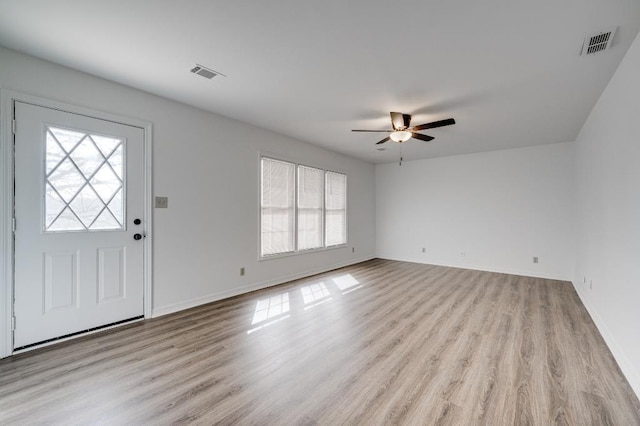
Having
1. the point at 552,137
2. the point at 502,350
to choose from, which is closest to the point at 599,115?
the point at 552,137

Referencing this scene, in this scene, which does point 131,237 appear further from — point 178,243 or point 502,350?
point 502,350

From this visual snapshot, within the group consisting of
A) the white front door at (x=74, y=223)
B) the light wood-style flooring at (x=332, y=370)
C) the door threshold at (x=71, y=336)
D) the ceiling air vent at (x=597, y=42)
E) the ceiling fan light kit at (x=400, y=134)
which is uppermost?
the ceiling air vent at (x=597, y=42)

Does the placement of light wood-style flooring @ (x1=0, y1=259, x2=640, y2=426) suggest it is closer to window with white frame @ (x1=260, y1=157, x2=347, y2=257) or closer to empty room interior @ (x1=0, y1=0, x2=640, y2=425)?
empty room interior @ (x1=0, y1=0, x2=640, y2=425)

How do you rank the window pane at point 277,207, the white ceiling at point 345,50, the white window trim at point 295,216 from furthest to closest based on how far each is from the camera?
the window pane at point 277,207 → the white window trim at point 295,216 → the white ceiling at point 345,50

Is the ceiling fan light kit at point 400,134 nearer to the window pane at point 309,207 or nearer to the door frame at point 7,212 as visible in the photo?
the window pane at point 309,207

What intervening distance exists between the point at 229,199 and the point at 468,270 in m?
5.27

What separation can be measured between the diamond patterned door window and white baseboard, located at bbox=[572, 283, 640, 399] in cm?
478

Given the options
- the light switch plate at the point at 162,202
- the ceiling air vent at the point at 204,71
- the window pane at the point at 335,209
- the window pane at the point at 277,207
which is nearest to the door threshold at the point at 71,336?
the light switch plate at the point at 162,202

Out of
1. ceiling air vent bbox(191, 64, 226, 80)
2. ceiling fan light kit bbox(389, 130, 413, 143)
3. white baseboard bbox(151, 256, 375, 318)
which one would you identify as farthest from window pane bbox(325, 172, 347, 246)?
ceiling air vent bbox(191, 64, 226, 80)

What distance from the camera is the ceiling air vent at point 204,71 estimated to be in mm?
2727

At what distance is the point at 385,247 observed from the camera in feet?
25.3

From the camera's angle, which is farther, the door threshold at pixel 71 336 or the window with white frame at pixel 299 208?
the window with white frame at pixel 299 208

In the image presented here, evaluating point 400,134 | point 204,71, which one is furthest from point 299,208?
point 204,71

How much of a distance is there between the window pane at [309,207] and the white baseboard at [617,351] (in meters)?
4.25
